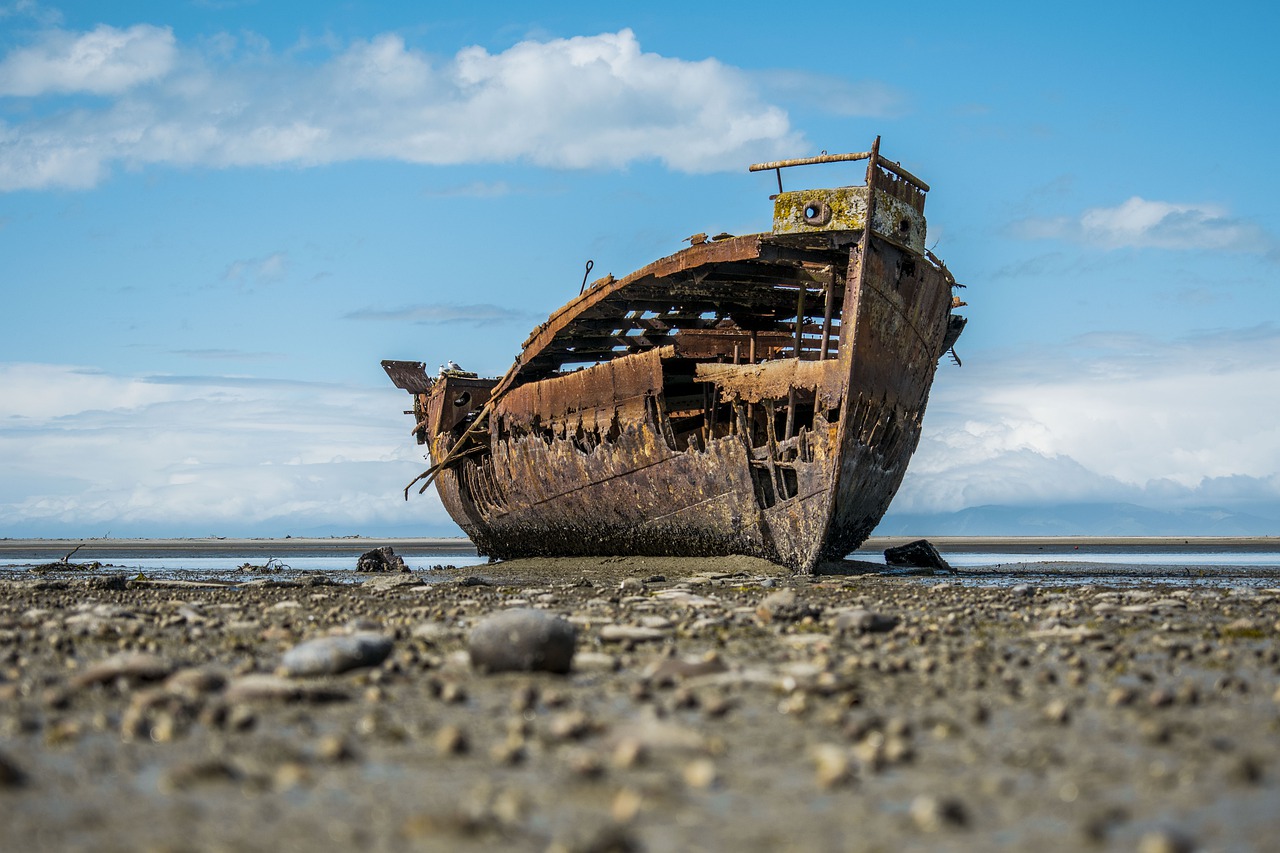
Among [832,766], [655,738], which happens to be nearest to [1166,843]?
[832,766]

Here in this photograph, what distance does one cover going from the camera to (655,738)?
11.6ft

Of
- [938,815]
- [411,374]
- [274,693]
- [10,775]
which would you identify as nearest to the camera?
[938,815]

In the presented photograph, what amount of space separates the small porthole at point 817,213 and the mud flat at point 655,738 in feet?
25.8

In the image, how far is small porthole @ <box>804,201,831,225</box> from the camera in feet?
46.2

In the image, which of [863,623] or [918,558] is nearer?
[863,623]

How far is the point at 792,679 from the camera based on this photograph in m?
4.68

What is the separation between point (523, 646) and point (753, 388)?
9.95 metres

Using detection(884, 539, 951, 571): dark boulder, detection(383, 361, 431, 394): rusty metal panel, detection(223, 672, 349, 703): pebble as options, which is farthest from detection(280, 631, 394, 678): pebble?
detection(383, 361, 431, 394): rusty metal panel

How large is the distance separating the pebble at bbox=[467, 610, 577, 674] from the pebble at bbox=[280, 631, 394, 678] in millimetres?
482

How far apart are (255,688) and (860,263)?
1069 cm

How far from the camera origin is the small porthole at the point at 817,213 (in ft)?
46.2

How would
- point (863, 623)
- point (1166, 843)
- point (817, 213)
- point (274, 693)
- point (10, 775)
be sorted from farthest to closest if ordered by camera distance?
point (817, 213) → point (863, 623) → point (274, 693) → point (10, 775) → point (1166, 843)

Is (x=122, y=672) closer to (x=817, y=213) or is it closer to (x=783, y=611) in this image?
(x=783, y=611)

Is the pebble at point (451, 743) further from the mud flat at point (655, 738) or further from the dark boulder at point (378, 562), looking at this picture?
the dark boulder at point (378, 562)
